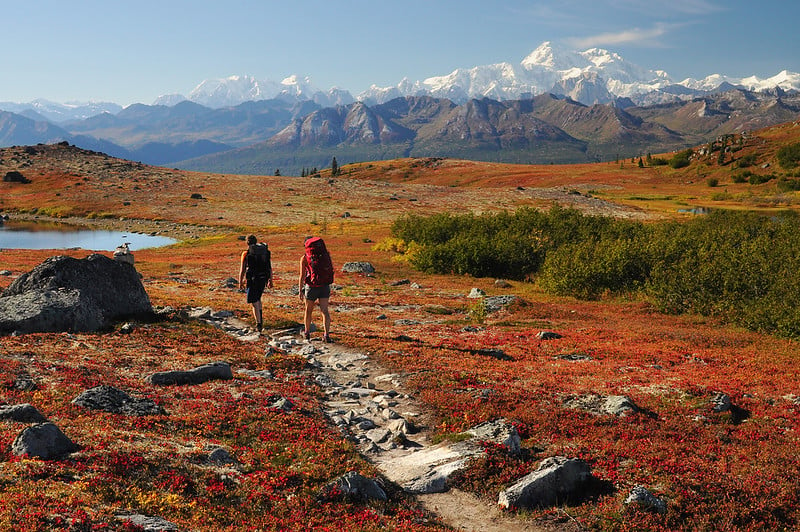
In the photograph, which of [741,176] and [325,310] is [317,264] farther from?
[741,176]

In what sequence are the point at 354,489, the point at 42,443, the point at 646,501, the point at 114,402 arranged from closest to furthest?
the point at 42,443, the point at 646,501, the point at 354,489, the point at 114,402

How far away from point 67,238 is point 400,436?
3528 inches

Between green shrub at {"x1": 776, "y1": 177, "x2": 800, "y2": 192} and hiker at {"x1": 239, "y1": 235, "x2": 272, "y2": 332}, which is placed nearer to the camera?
hiker at {"x1": 239, "y1": 235, "x2": 272, "y2": 332}

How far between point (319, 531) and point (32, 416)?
6538 mm

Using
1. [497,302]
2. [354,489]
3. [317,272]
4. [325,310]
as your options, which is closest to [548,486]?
[354,489]

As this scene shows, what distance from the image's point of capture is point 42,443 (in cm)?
897

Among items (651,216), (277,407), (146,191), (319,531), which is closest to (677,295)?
(277,407)

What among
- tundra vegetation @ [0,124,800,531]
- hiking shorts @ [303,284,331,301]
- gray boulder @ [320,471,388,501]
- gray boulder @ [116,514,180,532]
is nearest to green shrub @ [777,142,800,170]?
tundra vegetation @ [0,124,800,531]

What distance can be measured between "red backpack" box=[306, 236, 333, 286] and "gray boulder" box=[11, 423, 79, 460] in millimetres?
11832

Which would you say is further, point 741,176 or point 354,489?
point 741,176

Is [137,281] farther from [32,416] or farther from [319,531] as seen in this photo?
[319,531]

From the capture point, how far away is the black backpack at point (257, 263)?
2133 cm

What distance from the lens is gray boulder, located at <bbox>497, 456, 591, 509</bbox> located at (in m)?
9.65

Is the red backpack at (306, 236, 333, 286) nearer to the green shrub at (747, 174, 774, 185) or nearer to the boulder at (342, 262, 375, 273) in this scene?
the boulder at (342, 262, 375, 273)
